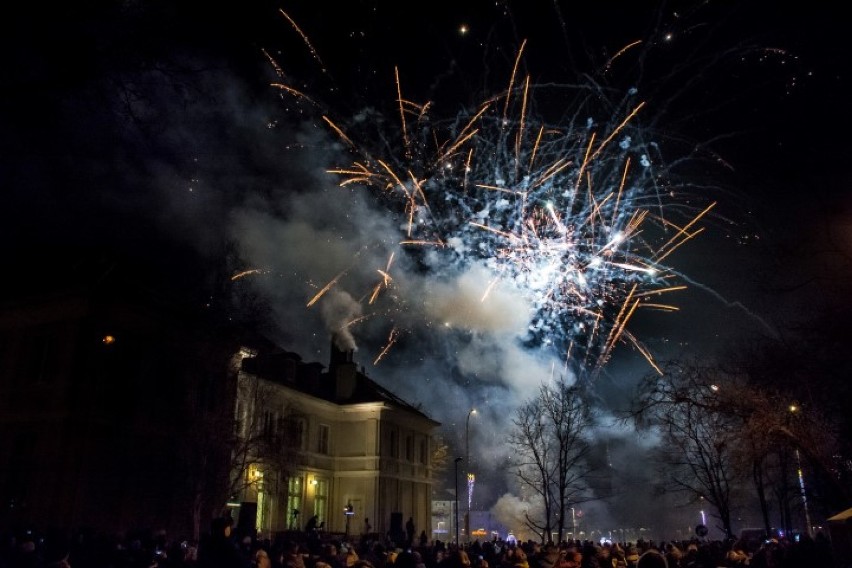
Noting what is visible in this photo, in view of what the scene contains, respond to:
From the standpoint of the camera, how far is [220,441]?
23734mm

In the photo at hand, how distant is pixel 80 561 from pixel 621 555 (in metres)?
13.6

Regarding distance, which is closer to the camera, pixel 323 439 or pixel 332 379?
pixel 323 439

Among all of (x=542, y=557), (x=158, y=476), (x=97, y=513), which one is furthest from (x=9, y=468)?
(x=542, y=557)

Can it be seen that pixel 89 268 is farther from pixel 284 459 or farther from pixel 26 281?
pixel 284 459

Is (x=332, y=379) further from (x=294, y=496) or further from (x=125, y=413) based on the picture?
(x=125, y=413)

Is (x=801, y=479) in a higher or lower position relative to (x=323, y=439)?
lower

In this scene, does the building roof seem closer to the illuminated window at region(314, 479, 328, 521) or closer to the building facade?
the building facade

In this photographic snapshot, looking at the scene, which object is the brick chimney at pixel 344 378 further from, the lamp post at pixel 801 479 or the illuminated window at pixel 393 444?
the lamp post at pixel 801 479

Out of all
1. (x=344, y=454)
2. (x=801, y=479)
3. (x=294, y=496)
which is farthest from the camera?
(x=801, y=479)

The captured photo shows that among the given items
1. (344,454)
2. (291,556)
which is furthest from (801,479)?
(291,556)

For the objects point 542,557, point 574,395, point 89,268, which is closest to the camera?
point 542,557

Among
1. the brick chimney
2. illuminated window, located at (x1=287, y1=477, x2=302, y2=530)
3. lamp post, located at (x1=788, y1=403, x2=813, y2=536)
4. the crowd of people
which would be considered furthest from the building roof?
lamp post, located at (x1=788, y1=403, x2=813, y2=536)

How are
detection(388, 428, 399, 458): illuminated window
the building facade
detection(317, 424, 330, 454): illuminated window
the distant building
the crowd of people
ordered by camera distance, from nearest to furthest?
the crowd of people < the distant building < the building facade < detection(317, 424, 330, 454): illuminated window < detection(388, 428, 399, 458): illuminated window

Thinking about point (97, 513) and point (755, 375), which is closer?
point (97, 513)
